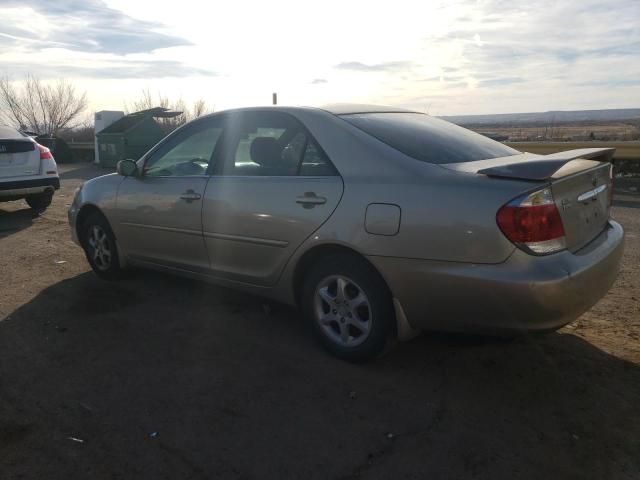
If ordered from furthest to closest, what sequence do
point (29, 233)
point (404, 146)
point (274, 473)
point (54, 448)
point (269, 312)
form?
1. point (29, 233)
2. point (269, 312)
3. point (404, 146)
4. point (54, 448)
5. point (274, 473)

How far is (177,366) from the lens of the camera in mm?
3488

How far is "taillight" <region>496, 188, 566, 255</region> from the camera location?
2717mm

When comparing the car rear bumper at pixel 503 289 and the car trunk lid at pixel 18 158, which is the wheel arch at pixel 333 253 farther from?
the car trunk lid at pixel 18 158

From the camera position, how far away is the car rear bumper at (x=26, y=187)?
27.1 ft

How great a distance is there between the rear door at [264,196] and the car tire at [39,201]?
6.38 m

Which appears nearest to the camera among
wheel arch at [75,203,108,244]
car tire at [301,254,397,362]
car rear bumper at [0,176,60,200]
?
car tire at [301,254,397,362]

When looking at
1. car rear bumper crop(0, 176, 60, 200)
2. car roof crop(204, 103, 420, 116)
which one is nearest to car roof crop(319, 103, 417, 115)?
car roof crop(204, 103, 420, 116)

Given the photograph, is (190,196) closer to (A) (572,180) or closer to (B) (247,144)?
(B) (247,144)

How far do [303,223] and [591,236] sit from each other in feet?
5.57

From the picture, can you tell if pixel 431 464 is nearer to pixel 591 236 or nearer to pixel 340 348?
pixel 340 348

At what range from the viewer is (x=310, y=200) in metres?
3.44

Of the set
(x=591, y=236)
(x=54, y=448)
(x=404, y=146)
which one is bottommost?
(x=54, y=448)

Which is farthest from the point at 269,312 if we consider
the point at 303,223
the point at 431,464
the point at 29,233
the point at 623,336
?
the point at 29,233

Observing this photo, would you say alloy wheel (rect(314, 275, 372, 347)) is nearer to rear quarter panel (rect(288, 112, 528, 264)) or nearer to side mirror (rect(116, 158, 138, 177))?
rear quarter panel (rect(288, 112, 528, 264))
